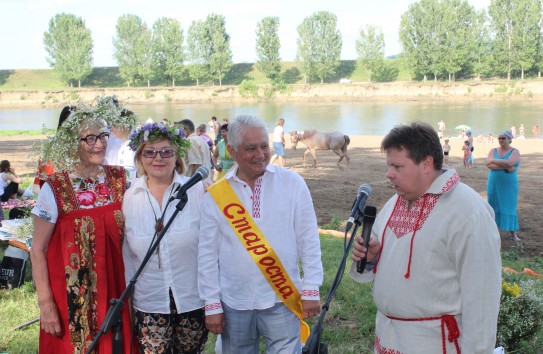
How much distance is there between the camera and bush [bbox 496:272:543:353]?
4363 mm

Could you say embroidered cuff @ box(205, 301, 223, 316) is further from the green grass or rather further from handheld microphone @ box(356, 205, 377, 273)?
the green grass

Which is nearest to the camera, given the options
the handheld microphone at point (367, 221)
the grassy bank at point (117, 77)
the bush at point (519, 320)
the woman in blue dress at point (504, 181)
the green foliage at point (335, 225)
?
the handheld microphone at point (367, 221)

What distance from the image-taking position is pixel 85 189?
11.0 feet

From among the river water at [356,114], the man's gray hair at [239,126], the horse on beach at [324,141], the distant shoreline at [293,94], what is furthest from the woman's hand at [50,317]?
the distant shoreline at [293,94]

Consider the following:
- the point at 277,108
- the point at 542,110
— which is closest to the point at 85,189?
the point at 542,110

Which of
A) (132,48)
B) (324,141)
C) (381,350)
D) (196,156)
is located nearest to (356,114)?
(324,141)

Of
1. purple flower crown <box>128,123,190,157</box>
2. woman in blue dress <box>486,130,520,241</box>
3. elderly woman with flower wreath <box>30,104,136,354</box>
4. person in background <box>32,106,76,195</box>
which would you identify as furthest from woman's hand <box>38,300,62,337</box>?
woman in blue dress <box>486,130,520,241</box>

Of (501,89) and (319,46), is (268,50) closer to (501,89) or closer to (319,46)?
(319,46)

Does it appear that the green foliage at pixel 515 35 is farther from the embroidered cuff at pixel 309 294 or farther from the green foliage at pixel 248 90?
the embroidered cuff at pixel 309 294

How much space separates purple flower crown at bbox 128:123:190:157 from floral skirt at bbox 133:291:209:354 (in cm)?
96

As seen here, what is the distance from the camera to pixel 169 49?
86312 millimetres

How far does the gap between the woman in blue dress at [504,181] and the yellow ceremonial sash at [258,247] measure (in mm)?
6934

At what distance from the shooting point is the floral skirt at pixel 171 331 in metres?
3.31

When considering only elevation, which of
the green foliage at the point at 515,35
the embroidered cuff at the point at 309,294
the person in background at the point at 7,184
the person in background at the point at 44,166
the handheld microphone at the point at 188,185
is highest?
the green foliage at the point at 515,35
